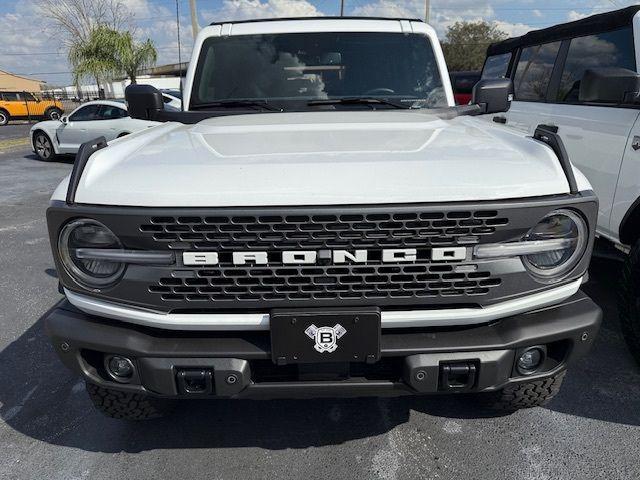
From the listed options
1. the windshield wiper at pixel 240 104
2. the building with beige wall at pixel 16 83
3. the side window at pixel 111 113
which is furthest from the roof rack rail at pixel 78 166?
the building with beige wall at pixel 16 83

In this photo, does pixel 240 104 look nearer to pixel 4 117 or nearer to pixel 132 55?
pixel 132 55

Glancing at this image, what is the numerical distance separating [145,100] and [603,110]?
3222mm

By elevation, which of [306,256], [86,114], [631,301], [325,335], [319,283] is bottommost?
[86,114]

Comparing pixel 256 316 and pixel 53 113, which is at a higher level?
pixel 256 316

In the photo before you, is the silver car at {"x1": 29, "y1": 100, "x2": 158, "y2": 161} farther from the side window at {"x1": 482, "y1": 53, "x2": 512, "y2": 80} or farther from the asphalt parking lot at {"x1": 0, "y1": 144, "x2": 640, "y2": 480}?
the asphalt parking lot at {"x1": 0, "y1": 144, "x2": 640, "y2": 480}

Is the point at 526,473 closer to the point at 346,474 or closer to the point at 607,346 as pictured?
the point at 346,474

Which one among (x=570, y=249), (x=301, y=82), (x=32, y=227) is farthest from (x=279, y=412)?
(x=32, y=227)

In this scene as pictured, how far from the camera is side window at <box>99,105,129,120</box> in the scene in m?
11.4

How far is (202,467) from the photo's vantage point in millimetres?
2395

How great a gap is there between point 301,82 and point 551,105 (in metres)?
2.57

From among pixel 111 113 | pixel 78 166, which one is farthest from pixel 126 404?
pixel 111 113

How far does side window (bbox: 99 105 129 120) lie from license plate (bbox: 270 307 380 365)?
10.7 metres

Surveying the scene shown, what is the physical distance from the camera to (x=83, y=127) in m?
12.0

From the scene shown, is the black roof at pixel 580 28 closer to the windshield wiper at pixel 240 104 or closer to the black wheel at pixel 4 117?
the windshield wiper at pixel 240 104
